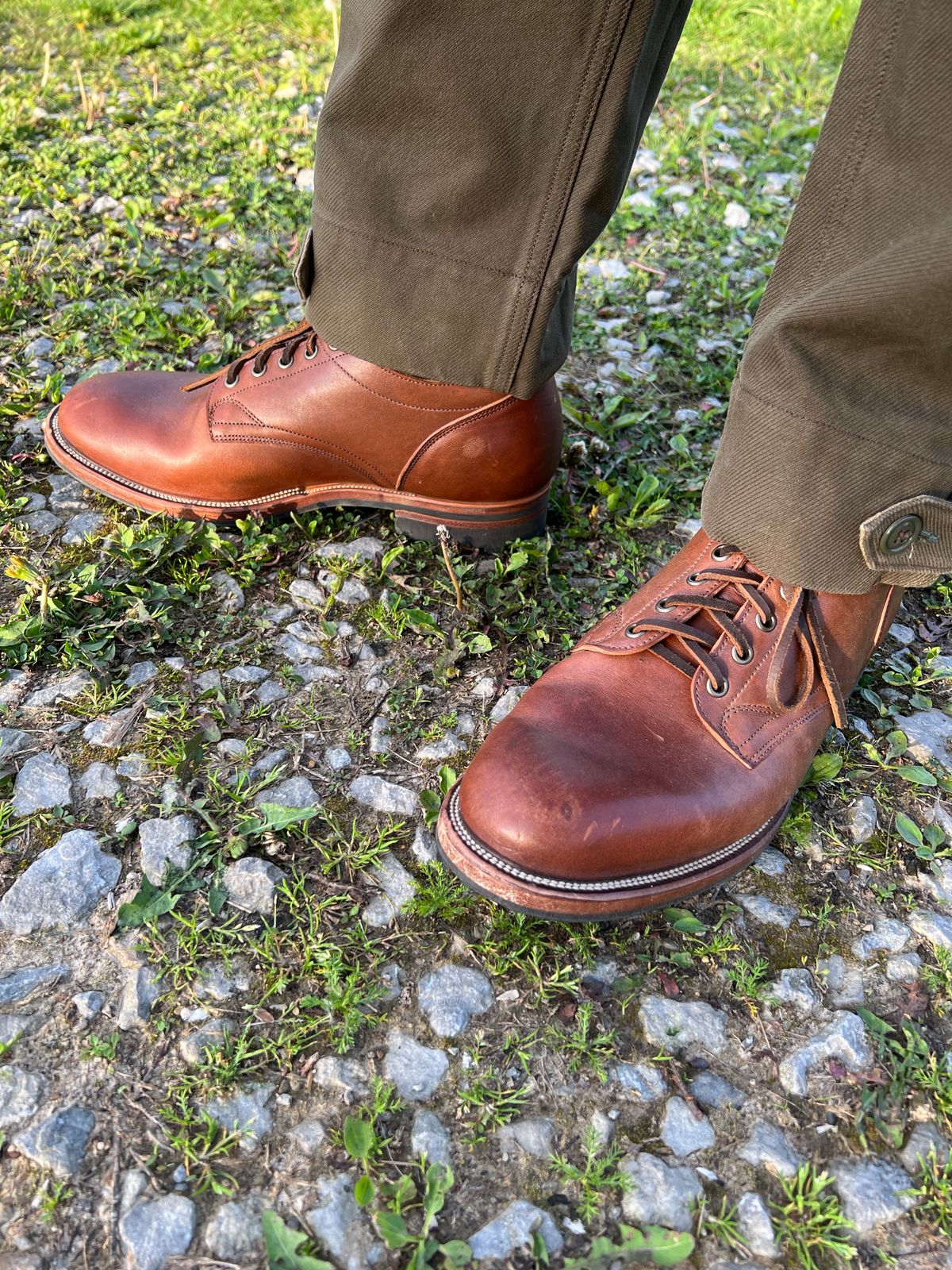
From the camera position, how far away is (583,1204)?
4.49 feet

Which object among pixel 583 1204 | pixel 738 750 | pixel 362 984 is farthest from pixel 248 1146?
pixel 738 750

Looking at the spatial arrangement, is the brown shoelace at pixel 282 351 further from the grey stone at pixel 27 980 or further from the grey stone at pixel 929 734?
the grey stone at pixel 929 734

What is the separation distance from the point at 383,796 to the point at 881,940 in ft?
3.04

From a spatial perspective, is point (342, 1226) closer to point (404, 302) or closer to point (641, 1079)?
point (641, 1079)

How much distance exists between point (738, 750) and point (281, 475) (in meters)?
1.25

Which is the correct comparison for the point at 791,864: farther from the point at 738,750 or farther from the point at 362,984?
the point at 362,984

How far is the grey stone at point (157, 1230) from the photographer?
128 cm

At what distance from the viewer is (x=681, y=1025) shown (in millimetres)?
1584

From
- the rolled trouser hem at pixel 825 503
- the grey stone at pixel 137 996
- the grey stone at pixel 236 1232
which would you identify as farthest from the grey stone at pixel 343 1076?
the rolled trouser hem at pixel 825 503

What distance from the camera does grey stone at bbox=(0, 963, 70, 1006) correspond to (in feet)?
5.00

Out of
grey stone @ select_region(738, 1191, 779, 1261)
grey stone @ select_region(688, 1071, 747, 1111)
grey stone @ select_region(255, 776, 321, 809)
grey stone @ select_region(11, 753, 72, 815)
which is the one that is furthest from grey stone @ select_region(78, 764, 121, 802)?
grey stone @ select_region(738, 1191, 779, 1261)

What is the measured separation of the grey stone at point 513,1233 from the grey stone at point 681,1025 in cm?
32

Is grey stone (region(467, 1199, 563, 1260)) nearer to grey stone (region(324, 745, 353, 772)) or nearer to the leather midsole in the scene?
the leather midsole

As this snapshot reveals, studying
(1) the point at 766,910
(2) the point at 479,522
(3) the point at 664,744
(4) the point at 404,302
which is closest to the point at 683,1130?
(1) the point at 766,910
